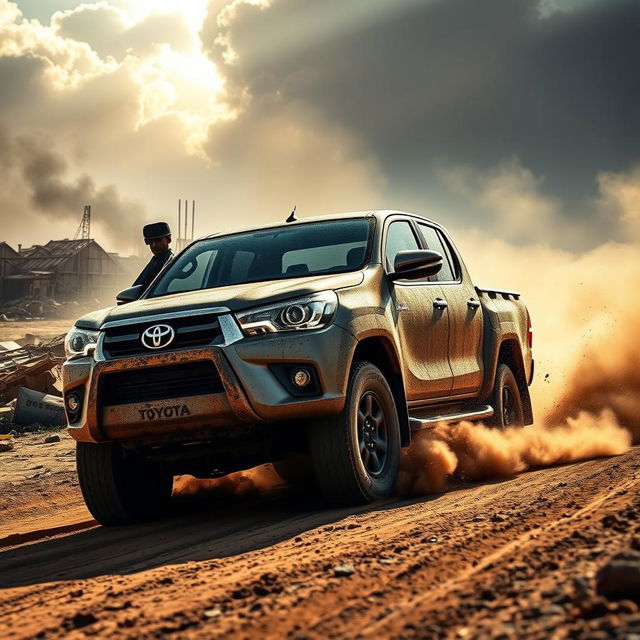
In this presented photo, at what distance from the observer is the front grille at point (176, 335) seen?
5.83m

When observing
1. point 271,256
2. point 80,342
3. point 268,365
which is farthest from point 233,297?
point 271,256

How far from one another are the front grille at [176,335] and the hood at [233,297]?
82 mm

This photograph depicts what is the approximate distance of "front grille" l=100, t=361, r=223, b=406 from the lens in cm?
581

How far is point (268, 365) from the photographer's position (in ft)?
18.9

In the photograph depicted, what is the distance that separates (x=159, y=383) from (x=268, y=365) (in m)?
0.66

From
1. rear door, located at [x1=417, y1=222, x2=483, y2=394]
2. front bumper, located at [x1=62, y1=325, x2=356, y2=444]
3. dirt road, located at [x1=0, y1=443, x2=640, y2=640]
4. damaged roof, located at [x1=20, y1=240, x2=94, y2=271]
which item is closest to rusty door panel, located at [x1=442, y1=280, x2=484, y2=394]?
rear door, located at [x1=417, y1=222, x2=483, y2=394]

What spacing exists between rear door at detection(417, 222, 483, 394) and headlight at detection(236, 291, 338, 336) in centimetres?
202

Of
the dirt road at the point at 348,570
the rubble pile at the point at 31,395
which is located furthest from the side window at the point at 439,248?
the rubble pile at the point at 31,395

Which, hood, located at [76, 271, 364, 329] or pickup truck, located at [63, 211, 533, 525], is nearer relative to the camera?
pickup truck, located at [63, 211, 533, 525]

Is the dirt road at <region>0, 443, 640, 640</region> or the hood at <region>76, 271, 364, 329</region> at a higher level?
the hood at <region>76, 271, 364, 329</region>

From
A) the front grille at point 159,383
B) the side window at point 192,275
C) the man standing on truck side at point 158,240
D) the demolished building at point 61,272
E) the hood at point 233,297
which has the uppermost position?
the demolished building at point 61,272

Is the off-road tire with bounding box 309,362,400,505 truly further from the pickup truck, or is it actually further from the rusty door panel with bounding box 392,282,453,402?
the rusty door panel with bounding box 392,282,453,402

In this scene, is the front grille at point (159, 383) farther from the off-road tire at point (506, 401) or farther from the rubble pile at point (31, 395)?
the rubble pile at point (31, 395)

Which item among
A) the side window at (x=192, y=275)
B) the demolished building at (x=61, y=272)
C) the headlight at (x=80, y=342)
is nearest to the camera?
the headlight at (x=80, y=342)
